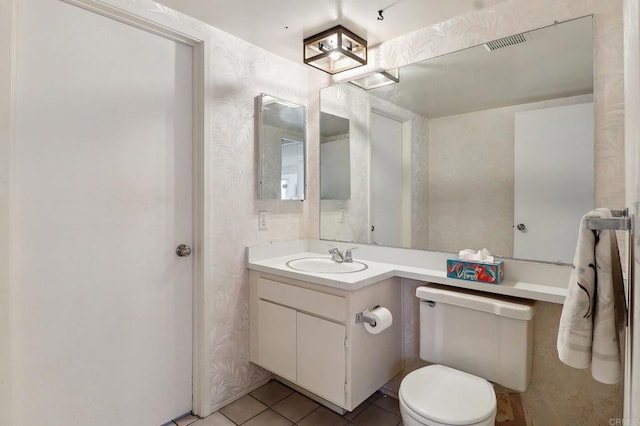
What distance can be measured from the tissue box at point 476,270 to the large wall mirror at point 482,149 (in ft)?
0.53

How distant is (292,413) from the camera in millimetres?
1875

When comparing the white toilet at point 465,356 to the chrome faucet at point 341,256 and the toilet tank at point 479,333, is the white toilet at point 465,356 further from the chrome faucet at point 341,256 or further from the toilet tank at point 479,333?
the chrome faucet at point 341,256

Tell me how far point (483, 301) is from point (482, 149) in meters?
0.76

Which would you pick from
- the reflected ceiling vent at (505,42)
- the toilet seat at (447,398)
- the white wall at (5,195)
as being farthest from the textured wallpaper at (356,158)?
the white wall at (5,195)

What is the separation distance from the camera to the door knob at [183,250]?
1.81 m

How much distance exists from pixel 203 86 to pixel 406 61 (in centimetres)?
118

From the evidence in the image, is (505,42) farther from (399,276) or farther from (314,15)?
(399,276)

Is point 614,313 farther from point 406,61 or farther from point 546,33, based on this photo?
point 406,61

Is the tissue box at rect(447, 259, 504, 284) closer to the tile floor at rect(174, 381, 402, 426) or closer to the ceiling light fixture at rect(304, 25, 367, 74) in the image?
Answer: the tile floor at rect(174, 381, 402, 426)

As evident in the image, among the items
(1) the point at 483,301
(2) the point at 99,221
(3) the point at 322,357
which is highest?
(2) the point at 99,221

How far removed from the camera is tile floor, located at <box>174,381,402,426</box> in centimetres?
179

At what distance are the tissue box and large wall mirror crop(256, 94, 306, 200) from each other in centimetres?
113

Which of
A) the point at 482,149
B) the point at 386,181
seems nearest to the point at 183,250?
the point at 386,181

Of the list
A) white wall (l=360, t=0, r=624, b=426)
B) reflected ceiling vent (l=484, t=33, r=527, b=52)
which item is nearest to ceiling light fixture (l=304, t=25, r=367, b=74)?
white wall (l=360, t=0, r=624, b=426)
